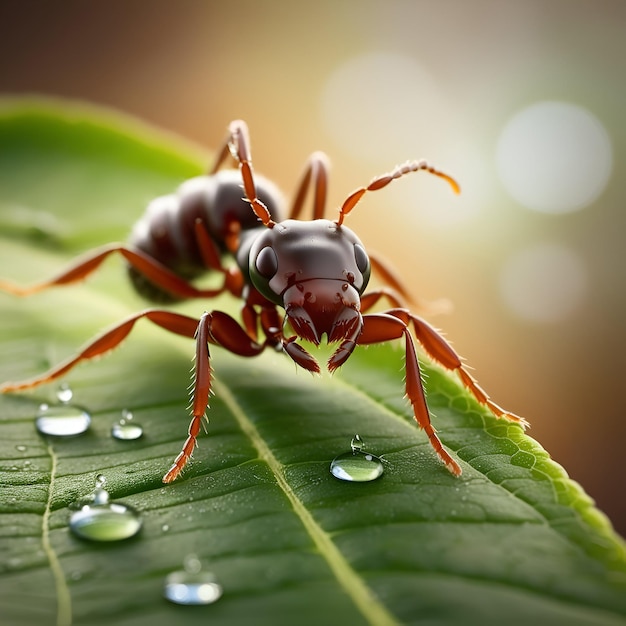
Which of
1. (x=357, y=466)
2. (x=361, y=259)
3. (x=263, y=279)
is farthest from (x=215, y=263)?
(x=357, y=466)

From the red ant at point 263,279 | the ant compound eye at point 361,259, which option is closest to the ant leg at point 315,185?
the red ant at point 263,279

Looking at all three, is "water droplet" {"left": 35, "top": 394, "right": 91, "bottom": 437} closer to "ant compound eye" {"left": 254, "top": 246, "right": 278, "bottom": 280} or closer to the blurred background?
"ant compound eye" {"left": 254, "top": 246, "right": 278, "bottom": 280}

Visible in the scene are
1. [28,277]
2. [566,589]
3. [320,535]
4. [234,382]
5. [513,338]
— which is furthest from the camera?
[513,338]

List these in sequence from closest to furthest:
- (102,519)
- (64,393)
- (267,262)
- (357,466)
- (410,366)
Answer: (102,519), (357,466), (410,366), (267,262), (64,393)

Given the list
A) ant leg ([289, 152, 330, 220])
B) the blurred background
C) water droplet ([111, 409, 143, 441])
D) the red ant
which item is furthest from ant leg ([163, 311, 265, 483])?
the blurred background

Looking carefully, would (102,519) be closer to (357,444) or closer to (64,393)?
(357,444)

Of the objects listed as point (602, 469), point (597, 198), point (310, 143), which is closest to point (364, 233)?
point (310, 143)

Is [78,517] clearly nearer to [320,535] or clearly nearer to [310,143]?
[320,535]
